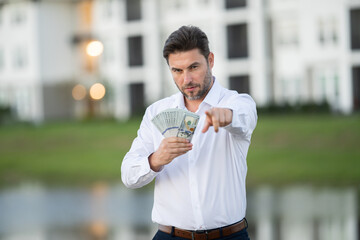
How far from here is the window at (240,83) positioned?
4472 cm

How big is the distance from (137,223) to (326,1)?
28892mm

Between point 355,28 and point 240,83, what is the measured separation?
29.6 feet

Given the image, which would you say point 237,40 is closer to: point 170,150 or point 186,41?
point 186,41

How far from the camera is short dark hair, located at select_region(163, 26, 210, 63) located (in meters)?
4.06

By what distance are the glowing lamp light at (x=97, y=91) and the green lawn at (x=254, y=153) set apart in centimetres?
1374

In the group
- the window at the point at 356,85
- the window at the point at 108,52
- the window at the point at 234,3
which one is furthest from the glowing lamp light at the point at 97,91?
the window at the point at 356,85

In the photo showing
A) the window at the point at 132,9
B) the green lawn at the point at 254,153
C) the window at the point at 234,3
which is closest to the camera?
the green lawn at the point at 254,153

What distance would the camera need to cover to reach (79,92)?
5450 cm

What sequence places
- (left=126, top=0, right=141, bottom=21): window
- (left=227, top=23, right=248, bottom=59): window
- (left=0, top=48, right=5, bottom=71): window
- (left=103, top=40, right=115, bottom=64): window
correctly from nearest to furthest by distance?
1. (left=227, top=23, right=248, bottom=59): window
2. (left=126, top=0, right=141, bottom=21): window
3. (left=103, top=40, right=115, bottom=64): window
4. (left=0, top=48, right=5, bottom=71): window

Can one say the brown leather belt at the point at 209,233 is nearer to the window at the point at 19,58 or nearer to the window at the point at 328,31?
the window at the point at 328,31

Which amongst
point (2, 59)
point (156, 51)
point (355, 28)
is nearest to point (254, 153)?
point (355, 28)

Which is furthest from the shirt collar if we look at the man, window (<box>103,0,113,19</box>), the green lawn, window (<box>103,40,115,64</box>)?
window (<box>103,0,113,19</box>)

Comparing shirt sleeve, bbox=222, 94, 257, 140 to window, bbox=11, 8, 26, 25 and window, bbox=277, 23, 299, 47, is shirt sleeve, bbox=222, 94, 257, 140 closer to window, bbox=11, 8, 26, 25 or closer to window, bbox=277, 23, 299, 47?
window, bbox=277, 23, 299, 47

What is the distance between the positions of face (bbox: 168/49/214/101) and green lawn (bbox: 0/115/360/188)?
15886 mm
